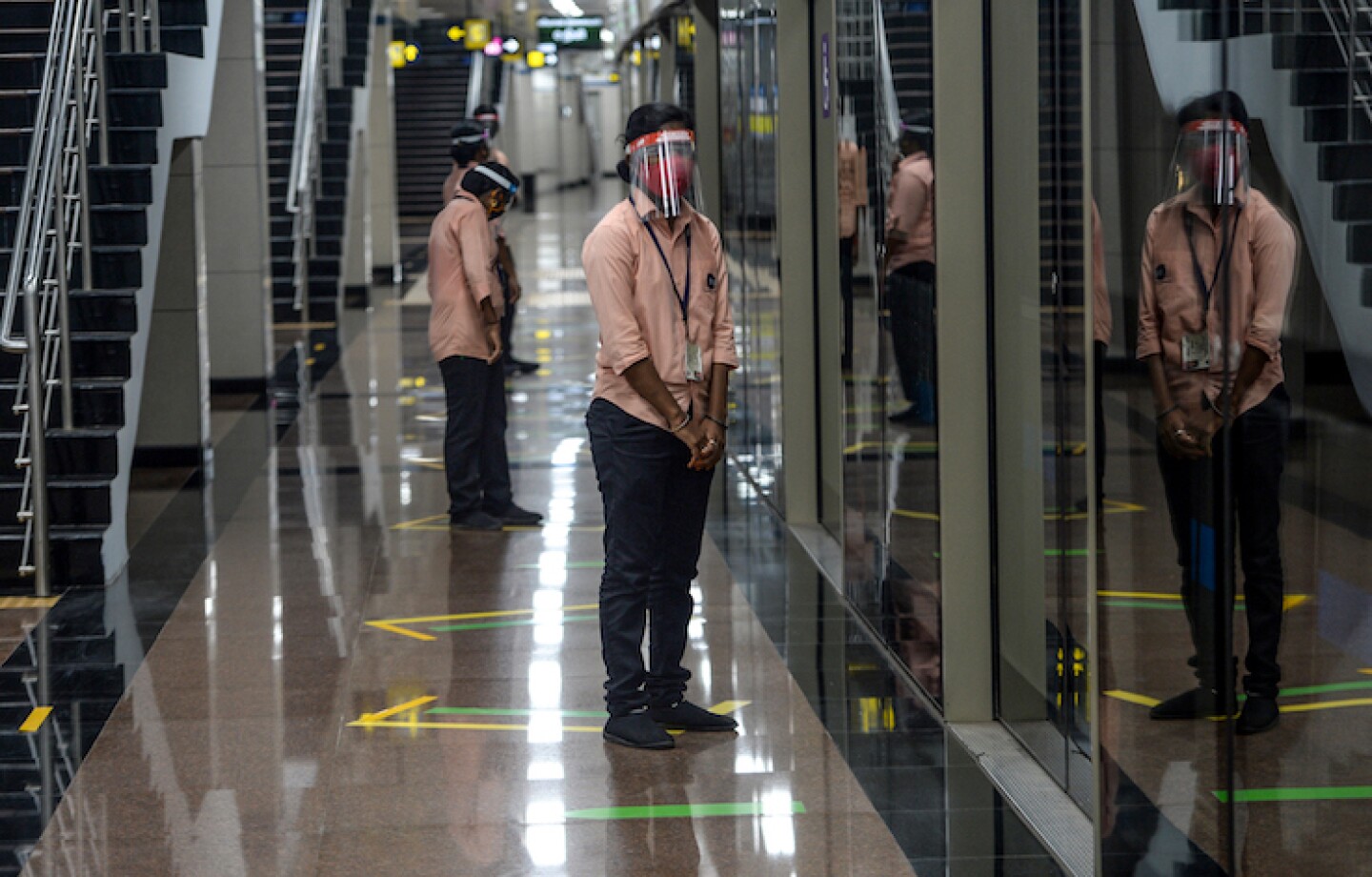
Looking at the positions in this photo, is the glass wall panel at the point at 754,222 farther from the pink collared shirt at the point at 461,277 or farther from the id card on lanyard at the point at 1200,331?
the id card on lanyard at the point at 1200,331

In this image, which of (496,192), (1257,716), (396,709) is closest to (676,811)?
(396,709)

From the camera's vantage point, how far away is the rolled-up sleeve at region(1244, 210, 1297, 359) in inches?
134

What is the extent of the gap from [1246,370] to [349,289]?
20.4 meters

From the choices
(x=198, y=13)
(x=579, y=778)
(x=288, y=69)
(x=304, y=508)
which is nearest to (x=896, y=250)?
(x=579, y=778)

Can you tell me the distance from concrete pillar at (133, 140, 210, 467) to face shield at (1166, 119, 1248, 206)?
28.9 ft

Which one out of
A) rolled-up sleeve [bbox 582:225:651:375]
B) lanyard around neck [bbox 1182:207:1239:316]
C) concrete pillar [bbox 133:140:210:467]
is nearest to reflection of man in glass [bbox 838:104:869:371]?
rolled-up sleeve [bbox 582:225:651:375]

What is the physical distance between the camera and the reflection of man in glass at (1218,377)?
3.53 metres

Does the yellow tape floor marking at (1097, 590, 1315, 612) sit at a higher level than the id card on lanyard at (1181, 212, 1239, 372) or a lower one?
lower

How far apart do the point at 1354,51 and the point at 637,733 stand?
3.44 metres

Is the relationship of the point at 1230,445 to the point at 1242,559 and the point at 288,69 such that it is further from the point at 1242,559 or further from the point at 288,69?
the point at 288,69

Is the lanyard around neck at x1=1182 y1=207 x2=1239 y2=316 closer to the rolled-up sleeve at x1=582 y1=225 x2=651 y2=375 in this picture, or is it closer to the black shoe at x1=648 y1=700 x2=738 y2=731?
the rolled-up sleeve at x1=582 y1=225 x2=651 y2=375

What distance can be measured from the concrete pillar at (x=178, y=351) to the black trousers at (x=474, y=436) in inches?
106

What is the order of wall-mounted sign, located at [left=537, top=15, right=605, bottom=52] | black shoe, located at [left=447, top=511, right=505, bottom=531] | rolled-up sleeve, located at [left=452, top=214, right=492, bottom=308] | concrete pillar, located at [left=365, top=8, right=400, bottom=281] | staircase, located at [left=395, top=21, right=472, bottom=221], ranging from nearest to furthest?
rolled-up sleeve, located at [left=452, top=214, right=492, bottom=308] → black shoe, located at [left=447, top=511, right=505, bottom=531] → concrete pillar, located at [left=365, top=8, right=400, bottom=281] → staircase, located at [left=395, top=21, right=472, bottom=221] → wall-mounted sign, located at [left=537, top=15, right=605, bottom=52]

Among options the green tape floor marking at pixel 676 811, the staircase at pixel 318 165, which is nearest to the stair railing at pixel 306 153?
the staircase at pixel 318 165
